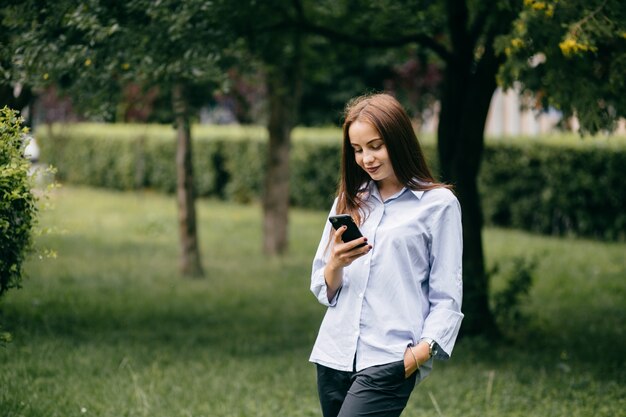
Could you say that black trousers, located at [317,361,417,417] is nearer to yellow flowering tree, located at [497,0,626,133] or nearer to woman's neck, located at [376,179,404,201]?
woman's neck, located at [376,179,404,201]

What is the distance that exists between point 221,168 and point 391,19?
1544cm

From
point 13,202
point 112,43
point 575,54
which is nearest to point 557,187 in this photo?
point 575,54

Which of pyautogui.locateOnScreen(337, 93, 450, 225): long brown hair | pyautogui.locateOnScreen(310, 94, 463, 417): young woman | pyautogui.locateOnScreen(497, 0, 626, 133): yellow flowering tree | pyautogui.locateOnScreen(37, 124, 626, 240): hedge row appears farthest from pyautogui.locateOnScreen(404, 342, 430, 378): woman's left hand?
pyautogui.locateOnScreen(37, 124, 626, 240): hedge row

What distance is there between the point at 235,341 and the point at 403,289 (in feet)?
16.9

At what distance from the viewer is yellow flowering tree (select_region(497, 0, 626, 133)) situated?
548cm

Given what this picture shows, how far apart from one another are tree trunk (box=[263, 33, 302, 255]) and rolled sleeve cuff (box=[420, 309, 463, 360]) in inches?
362

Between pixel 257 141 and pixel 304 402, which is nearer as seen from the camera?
pixel 304 402

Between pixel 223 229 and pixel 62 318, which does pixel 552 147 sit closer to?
pixel 223 229

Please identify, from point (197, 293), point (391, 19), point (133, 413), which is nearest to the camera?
point (133, 413)

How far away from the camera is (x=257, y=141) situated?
2134cm

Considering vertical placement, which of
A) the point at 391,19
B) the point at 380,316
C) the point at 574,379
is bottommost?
the point at 574,379

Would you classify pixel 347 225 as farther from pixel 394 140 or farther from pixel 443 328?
pixel 443 328

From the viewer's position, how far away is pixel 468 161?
8.09 metres

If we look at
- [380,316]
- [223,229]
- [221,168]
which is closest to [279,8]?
[380,316]
